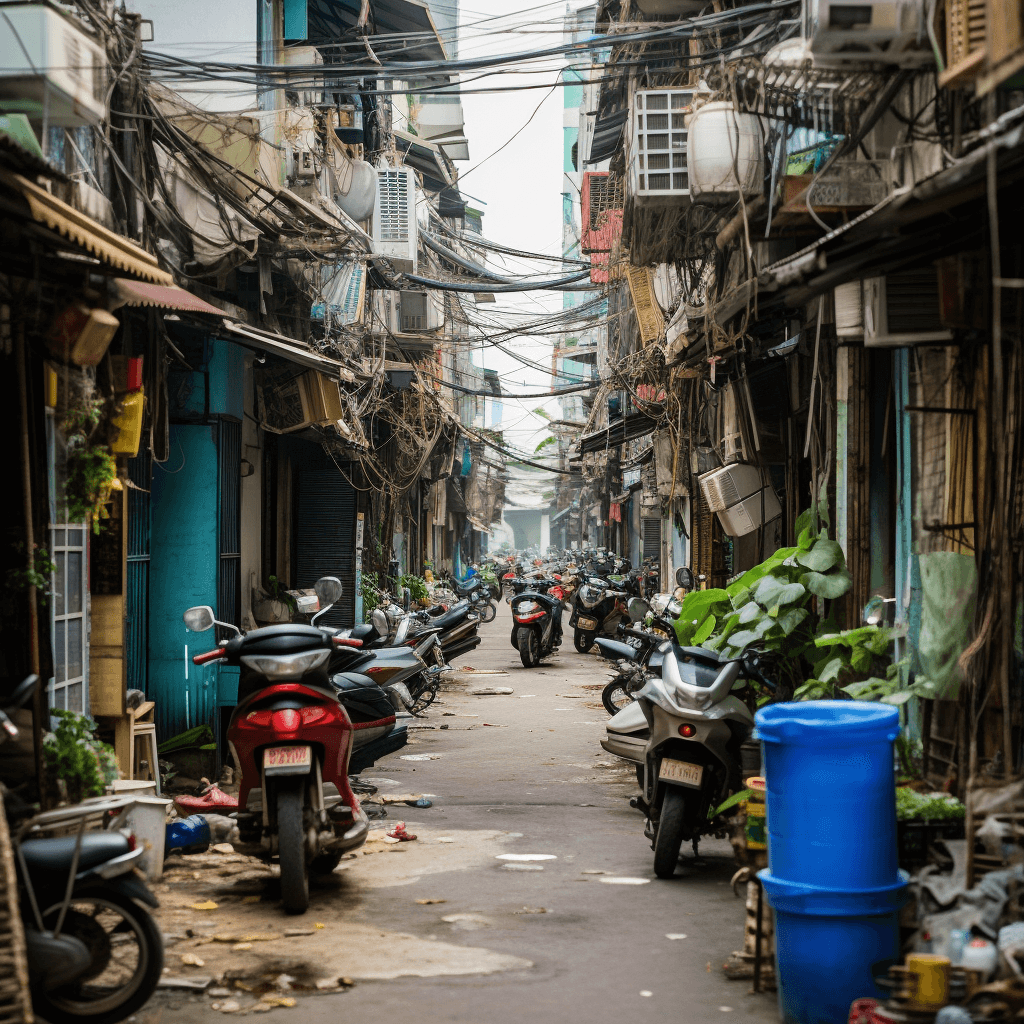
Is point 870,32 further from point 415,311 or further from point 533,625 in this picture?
point 415,311

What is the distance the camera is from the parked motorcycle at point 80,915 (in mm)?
4035

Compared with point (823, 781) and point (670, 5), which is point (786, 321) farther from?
point (823, 781)

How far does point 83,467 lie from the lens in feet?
20.9

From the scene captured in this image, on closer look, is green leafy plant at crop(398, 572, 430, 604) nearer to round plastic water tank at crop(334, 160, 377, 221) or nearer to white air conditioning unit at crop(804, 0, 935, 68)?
round plastic water tank at crop(334, 160, 377, 221)

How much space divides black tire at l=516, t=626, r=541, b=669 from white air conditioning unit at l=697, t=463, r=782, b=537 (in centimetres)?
794

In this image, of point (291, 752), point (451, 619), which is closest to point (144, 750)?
point (291, 752)

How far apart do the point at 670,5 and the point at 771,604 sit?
6.89 m

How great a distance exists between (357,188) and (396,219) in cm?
209

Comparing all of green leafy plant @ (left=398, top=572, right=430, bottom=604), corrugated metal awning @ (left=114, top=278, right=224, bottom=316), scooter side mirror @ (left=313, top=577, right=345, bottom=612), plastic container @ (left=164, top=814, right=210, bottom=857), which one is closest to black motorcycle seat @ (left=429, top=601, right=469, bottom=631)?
plastic container @ (left=164, top=814, right=210, bottom=857)

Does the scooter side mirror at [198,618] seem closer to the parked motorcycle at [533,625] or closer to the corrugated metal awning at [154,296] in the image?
the corrugated metal awning at [154,296]

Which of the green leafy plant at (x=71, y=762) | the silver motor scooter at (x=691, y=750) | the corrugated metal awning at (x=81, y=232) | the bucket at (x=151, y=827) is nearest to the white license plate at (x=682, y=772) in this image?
the silver motor scooter at (x=691, y=750)

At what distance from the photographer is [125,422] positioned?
23.1 feet

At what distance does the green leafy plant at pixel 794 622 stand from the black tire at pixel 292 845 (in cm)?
281

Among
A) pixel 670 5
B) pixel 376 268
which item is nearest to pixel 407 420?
pixel 376 268
